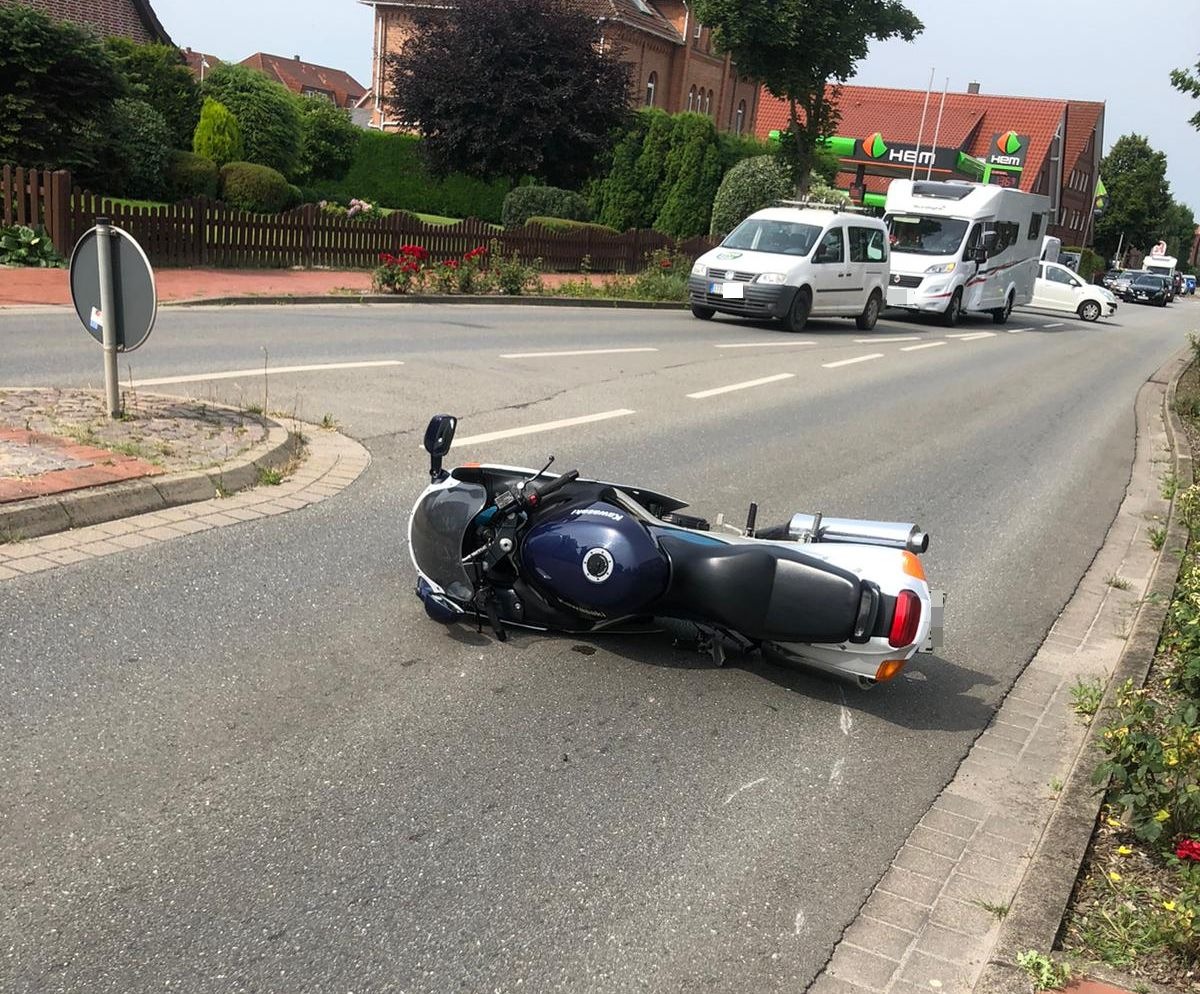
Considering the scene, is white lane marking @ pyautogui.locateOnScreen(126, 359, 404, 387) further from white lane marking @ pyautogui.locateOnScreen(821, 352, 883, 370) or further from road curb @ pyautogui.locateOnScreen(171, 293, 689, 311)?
white lane marking @ pyautogui.locateOnScreen(821, 352, 883, 370)

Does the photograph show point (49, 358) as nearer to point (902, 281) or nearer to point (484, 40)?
point (902, 281)

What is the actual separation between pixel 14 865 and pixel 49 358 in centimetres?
822

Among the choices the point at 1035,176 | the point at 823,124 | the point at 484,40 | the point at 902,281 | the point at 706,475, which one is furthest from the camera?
the point at 1035,176

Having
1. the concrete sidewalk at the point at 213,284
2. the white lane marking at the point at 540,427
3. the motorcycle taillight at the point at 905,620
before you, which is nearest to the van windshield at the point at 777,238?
the concrete sidewalk at the point at 213,284

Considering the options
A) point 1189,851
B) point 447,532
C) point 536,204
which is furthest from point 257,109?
point 1189,851

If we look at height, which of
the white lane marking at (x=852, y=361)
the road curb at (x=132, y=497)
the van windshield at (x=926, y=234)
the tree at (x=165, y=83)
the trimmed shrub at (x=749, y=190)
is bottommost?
the white lane marking at (x=852, y=361)

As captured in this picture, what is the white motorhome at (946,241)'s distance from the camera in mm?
26859

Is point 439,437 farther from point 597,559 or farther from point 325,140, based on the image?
point 325,140

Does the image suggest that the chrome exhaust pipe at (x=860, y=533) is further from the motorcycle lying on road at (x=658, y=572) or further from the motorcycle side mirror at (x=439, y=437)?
the motorcycle side mirror at (x=439, y=437)

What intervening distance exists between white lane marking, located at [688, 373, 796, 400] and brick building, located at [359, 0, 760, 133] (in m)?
42.7

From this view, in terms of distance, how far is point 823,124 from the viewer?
127ft

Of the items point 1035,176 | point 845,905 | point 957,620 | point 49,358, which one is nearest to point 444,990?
point 845,905

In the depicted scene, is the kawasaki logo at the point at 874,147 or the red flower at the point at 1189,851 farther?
the kawasaki logo at the point at 874,147

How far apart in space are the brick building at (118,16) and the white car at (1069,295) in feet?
103
